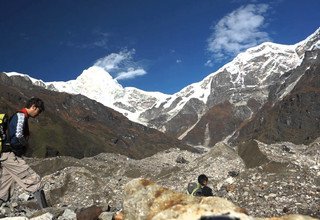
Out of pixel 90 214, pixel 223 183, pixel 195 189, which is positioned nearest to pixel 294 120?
pixel 223 183

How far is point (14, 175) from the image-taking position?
9.29 m

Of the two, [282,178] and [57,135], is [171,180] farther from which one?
[57,135]

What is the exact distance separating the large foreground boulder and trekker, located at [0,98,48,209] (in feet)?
6.86

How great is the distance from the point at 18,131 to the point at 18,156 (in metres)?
0.61

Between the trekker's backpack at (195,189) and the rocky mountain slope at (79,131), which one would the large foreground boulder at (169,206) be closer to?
the trekker's backpack at (195,189)

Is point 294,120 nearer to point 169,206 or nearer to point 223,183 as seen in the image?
point 223,183

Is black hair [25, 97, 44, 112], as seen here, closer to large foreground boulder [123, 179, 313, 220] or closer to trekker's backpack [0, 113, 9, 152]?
trekker's backpack [0, 113, 9, 152]

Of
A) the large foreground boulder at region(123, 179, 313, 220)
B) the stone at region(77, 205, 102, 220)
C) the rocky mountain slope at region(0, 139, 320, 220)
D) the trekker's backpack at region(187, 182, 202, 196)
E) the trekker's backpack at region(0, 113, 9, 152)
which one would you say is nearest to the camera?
the large foreground boulder at region(123, 179, 313, 220)

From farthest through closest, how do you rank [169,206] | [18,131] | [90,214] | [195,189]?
1. [195,189]
2. [90,214]
3. [18,131]
4. [169,206]

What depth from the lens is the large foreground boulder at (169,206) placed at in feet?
24.9

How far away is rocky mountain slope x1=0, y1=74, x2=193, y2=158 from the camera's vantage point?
92812 millimetres

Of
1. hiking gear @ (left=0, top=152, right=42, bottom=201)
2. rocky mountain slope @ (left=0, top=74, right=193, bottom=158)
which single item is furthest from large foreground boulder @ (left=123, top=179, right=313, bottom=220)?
rocky mountain slope @ (left=0, top=74, right=193, bottom=158)

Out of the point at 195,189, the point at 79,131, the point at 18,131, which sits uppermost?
the point at 79,131

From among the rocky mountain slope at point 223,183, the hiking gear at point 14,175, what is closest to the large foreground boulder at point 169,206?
the rocky mountain slope at point 223,183
